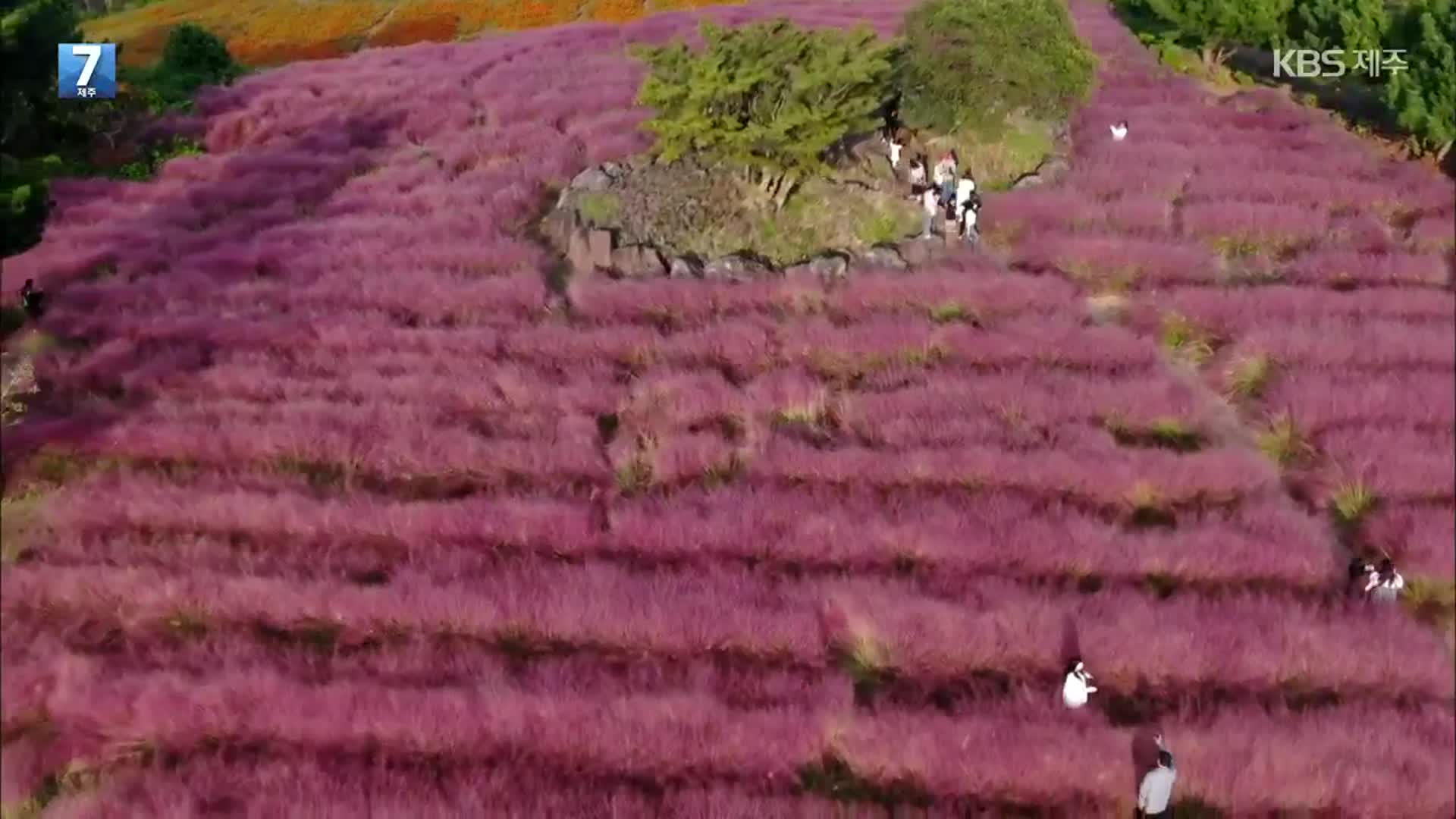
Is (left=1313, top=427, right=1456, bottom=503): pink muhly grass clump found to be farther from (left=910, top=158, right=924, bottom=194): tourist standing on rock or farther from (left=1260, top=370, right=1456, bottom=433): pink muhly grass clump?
(left=910, top=158, right=924, bottom=194): tourist standing on rock

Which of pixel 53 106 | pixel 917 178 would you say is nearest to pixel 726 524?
pixel 917 178

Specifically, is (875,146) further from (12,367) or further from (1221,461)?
(12,367)

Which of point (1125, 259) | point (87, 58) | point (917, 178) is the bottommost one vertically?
point (1125, 259)

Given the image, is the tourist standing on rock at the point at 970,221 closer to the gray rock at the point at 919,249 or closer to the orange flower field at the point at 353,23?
the gray rock at the point at 919,249

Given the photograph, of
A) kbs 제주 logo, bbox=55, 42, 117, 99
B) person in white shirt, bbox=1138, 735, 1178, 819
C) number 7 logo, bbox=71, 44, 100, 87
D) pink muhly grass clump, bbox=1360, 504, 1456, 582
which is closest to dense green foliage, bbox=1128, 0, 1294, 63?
pink muhly grass clump, bbox=1360, 504, 1456, 582

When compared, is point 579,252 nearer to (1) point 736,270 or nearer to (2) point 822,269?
(1) point 736,270
